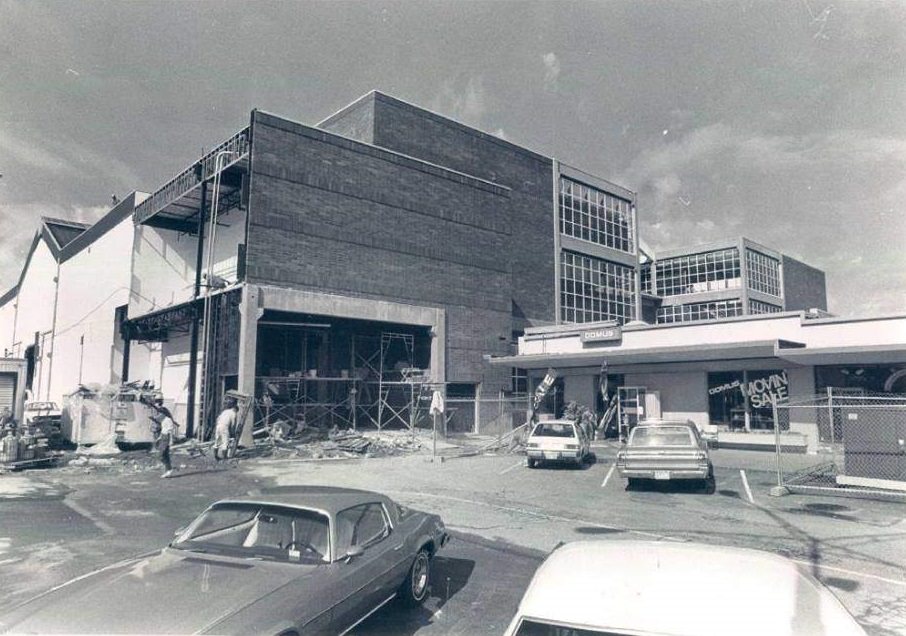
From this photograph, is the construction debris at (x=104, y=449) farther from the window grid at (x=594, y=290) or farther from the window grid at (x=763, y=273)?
the window grid at (x=763, y=273)

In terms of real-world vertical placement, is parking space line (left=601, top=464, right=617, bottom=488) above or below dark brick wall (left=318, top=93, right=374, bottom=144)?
below

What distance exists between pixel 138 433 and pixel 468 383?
16.2 m

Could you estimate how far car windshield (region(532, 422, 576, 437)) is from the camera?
18047 millimetres

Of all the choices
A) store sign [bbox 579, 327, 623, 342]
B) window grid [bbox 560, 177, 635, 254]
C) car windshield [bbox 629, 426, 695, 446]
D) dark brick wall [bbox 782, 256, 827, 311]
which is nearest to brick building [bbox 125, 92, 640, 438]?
window grid [bbox 560, 177, 635, 254]

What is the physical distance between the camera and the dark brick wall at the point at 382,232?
2694 cm

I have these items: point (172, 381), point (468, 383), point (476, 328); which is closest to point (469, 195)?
point (476, 328)

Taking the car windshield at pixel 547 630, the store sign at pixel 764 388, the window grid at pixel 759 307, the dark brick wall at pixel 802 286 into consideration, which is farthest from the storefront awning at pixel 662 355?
the dark brick wall at pixel 802 286

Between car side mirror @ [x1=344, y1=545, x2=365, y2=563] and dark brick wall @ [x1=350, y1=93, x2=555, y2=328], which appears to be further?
dark brick wall @ [x1=350, y1=93, x2=555, y2=328]

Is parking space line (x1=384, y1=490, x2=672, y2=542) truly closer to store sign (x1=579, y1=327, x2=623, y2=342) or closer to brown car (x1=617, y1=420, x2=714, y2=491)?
brown car (x1=617, y1=420, x2=714, y2=491)

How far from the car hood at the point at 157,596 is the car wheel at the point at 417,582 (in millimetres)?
1590

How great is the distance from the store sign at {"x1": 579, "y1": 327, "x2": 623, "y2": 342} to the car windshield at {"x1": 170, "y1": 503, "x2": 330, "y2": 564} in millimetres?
23406

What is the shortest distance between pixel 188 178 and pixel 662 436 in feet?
86.0

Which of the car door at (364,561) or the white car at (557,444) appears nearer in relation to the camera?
the car door at (364,561)

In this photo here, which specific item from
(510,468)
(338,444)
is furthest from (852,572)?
(338,444)
